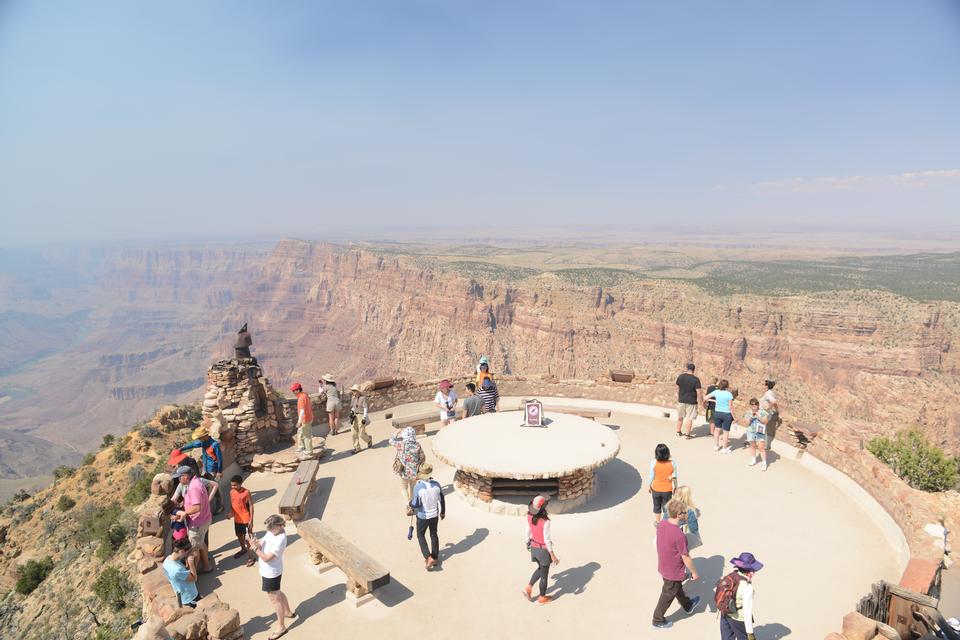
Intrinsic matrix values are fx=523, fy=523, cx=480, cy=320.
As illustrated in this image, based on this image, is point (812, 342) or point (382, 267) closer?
point (812, 342)

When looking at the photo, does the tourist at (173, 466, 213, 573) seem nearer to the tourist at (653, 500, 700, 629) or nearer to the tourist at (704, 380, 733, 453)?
the tourist at (653, 500, 700, 629)

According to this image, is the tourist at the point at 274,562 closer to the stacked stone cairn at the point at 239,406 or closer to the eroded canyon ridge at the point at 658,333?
the stacked stone cairn at the point at 239,406

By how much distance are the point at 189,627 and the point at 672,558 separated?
5.50 metres

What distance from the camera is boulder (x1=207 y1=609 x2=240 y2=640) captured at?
580cm

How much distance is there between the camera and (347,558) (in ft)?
23.8

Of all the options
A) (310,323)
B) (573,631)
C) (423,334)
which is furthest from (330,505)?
(310,323)

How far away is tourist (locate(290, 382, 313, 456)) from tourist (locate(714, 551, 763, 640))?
9.04 meters

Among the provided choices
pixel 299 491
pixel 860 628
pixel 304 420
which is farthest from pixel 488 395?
pixel 860 628

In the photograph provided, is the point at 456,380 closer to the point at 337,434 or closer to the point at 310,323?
the point at 337,434

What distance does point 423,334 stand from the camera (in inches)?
4606

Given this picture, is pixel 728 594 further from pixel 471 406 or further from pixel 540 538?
pixel 471 406

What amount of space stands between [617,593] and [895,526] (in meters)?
5.49

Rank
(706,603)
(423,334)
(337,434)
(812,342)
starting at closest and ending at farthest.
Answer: (706,603) → (337,434) → (812,342) → (423,334)

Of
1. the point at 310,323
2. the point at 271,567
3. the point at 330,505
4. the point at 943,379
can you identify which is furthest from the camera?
the point at 310,323
